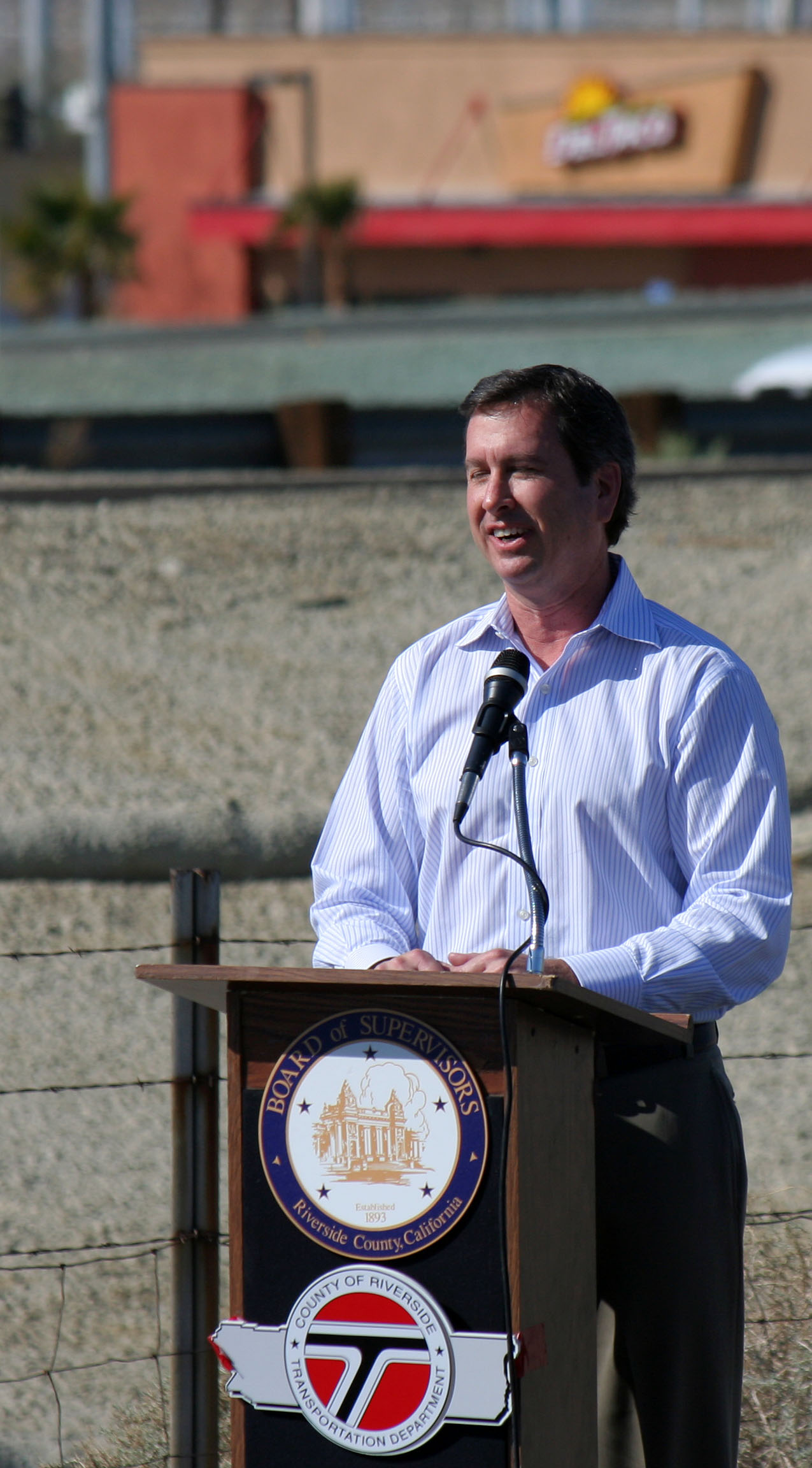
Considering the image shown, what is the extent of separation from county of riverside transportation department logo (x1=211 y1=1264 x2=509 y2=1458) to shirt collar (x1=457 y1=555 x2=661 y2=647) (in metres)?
1.06

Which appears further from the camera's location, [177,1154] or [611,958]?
[177,1154]

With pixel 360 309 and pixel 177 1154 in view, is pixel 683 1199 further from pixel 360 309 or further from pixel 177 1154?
pixel 360 309

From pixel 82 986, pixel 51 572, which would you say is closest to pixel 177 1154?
pixel 82 986

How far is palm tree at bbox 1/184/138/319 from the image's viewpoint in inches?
949

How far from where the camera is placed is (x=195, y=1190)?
10.6 feet

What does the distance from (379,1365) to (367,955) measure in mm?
635

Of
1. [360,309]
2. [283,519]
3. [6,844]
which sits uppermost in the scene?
[360,309]

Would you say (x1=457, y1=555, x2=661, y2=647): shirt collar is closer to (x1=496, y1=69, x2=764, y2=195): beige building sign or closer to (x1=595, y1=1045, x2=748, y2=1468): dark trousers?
(x1=595, y1=1045, x2=748, y2=1468): dark trousers

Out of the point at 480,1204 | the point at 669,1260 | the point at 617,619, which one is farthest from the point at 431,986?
the point at 617,619

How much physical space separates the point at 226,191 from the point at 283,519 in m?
17.9

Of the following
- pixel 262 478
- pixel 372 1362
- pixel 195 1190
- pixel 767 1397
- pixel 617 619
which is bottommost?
pixel 767 1397

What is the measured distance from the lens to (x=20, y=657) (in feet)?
25.1

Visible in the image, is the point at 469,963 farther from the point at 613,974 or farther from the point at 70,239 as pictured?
the point at 70,239

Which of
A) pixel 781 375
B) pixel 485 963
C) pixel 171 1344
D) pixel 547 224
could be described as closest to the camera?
pixel 485 963
